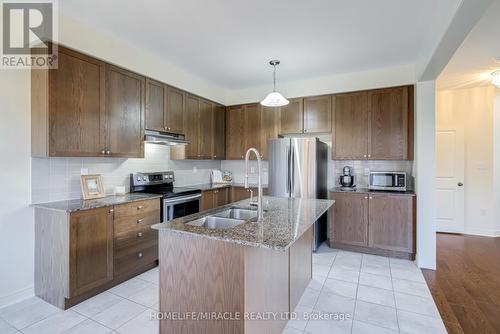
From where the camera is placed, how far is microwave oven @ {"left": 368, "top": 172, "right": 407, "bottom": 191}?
361 cm

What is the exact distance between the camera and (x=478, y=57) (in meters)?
3.14

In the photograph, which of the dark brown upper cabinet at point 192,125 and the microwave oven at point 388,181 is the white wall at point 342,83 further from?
the microwave oven at point 388,181

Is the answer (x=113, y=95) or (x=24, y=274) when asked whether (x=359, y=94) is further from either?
(x=24, y=274)

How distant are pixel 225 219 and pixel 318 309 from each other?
1.23m

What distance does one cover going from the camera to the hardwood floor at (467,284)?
2.12 metres

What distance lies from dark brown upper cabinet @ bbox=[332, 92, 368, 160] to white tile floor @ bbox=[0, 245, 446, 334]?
1.73 m

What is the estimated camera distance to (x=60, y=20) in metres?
2.39

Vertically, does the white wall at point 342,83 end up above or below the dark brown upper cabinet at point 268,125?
above

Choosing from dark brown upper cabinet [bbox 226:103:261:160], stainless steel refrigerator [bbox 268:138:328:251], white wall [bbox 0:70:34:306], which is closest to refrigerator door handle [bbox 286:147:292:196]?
stainless steel refrigerator [bbox 268:138:328:251]

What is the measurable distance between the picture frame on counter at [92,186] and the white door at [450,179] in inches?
221

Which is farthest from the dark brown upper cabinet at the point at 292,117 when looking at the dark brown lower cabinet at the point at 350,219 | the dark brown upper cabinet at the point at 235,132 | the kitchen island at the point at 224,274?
the kitchen island at the point at 224,274

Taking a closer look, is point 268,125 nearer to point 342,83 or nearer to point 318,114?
point 318,114

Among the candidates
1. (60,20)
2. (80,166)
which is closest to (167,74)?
(60,20)

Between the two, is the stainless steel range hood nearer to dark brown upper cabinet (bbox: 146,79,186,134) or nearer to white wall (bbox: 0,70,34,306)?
dark brown upper cabinet (bbox: 146,79,186,134)
